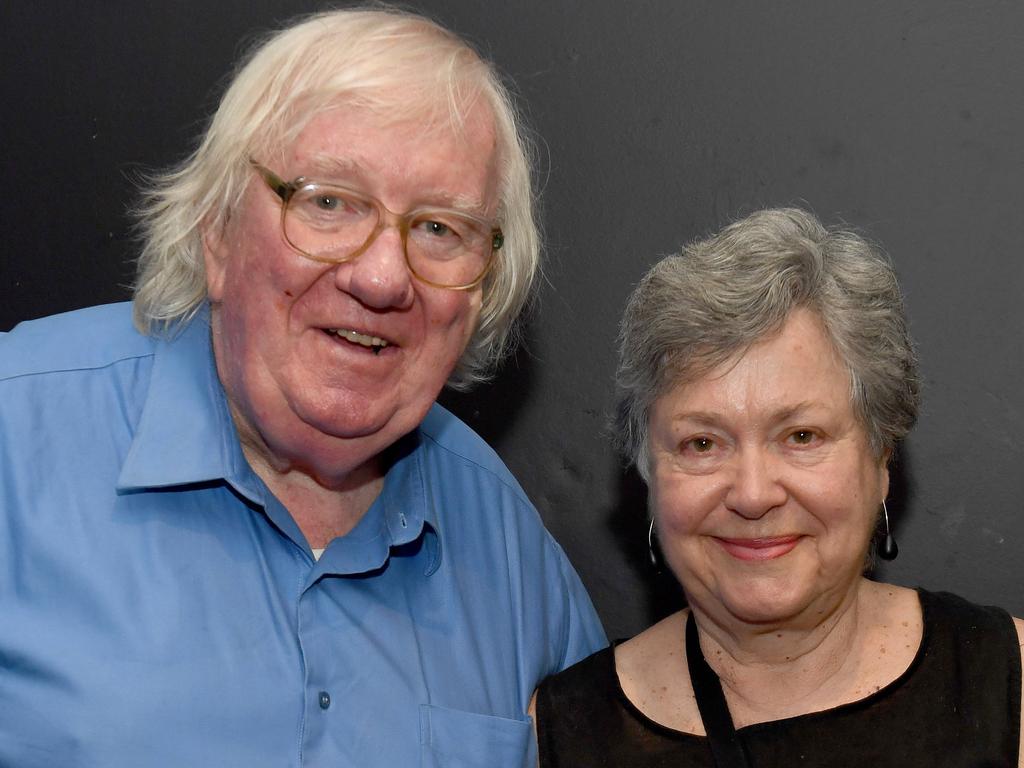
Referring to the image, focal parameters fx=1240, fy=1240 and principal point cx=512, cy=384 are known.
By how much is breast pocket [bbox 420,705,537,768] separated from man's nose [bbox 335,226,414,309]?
692 mm

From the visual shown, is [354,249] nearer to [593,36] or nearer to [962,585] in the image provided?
[593,36]

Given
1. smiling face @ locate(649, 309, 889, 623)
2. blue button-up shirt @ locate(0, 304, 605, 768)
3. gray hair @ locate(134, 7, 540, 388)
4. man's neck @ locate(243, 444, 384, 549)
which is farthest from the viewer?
man's neck @ locate(243, 444, 384, 549)

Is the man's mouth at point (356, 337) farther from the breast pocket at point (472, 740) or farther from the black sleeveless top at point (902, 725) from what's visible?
the black sleeveless top at point (902, 725)

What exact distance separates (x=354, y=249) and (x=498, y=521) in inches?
27.9

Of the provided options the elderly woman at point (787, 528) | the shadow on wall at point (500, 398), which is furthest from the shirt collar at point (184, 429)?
the shadow on wall at point (500, 398)

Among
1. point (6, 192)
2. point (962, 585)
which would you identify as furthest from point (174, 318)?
point (962, 585)

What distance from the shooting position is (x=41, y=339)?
2.01 m

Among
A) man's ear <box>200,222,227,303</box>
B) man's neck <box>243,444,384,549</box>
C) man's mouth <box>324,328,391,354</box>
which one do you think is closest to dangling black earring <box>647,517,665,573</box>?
man's neck <box>243,444,384,549</box>

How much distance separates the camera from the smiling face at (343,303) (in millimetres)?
1868

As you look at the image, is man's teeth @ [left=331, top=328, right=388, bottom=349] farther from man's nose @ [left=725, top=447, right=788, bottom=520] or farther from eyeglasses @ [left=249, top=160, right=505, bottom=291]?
man's nose @ [left=725, top=447, right=788, bottom=520]

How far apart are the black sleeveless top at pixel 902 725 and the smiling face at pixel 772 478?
7.0 inches

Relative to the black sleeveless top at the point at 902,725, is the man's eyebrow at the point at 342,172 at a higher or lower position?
higher

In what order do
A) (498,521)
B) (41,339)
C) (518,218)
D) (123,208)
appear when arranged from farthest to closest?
(123,208) → (498,521) → (518,218) → (41,339)

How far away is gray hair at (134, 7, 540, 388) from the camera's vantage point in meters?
1.90
